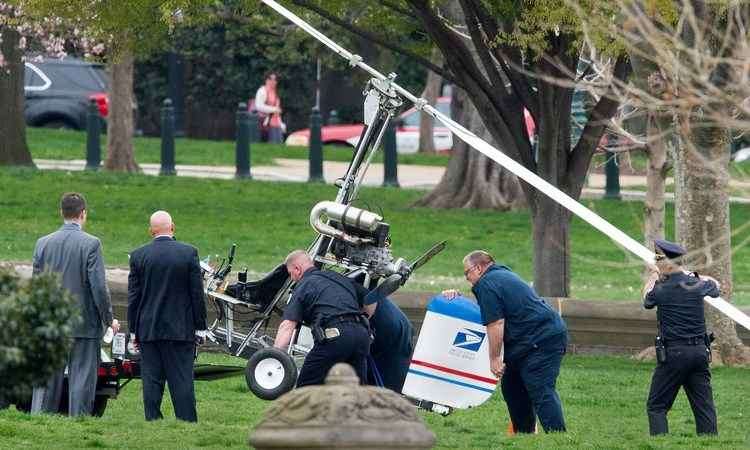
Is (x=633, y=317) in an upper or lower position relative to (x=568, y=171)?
lower

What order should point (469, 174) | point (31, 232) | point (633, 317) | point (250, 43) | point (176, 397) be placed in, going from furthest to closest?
point (250, 43) → point (469, 174) → point (31, 232) → point (633, 317) → point (176, 397)

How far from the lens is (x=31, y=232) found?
21922 mm

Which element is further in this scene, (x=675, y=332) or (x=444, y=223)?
(x=444, y=223)

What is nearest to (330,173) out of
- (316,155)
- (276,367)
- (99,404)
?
(316,155)

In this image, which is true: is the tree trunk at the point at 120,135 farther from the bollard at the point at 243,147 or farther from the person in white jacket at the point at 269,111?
the person in white jacket at the point at 269,111

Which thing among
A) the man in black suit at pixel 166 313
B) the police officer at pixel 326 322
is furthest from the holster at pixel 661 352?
the man in black suit at pixel 166 313

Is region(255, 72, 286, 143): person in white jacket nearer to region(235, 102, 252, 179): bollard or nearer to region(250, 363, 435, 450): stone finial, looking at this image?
region(235, 102, 252, 179): bollard

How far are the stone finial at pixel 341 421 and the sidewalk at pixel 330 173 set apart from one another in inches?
797

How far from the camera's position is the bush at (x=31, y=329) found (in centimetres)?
827

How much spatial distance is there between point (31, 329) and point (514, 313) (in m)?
4.93

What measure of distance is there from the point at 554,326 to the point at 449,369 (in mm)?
922

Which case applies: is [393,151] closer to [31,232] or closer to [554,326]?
[31,232]

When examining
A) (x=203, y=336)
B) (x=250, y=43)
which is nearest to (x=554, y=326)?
(x=203, y=336)

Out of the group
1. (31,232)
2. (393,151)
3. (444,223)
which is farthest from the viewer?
(393,151)
